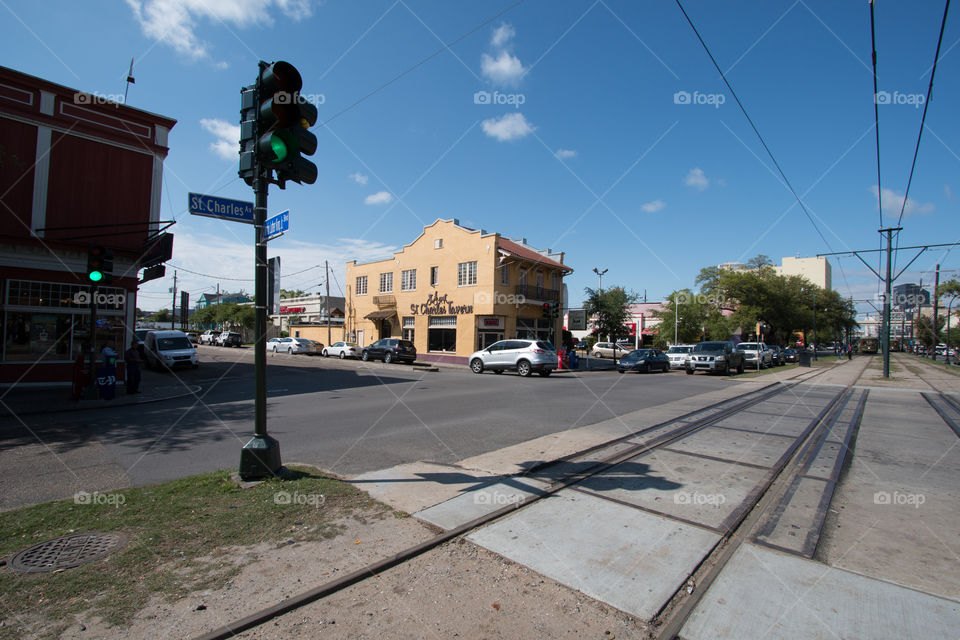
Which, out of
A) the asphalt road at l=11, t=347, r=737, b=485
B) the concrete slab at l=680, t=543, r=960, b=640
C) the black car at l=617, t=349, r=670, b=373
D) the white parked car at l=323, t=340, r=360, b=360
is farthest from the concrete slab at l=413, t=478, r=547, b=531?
the white parked car at l=323, t=340, r=360, b=360

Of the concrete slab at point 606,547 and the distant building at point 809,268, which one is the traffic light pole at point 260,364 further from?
the distant building at point 809,268

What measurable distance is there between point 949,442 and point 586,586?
29.1 ft

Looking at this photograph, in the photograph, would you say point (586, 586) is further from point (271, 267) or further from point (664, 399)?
point (664, 399)

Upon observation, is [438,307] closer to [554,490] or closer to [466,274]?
[466,274]

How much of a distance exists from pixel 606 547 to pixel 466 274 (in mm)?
28547

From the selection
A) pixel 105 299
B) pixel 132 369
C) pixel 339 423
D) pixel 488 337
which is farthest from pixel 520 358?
pixel 105 299

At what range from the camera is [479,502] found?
14.9 feet

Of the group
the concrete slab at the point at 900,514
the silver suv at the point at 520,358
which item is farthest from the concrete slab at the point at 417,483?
the silver suv at the point at 520,358

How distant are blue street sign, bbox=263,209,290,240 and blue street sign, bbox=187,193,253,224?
35 centimetres

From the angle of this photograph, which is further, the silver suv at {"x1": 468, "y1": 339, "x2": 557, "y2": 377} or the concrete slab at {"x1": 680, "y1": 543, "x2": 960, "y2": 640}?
the silver suv at {"x1": 468, "y1": 339, "x2": 557, "y2": 377}

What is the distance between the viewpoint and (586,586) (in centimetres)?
314

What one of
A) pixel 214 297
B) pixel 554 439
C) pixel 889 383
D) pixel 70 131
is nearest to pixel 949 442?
pixel 554 439

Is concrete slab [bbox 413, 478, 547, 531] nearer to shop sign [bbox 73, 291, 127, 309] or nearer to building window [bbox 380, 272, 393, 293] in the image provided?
shop sign [bbox 73, 291, 127, 309]

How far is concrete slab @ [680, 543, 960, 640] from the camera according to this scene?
2.72 meters
